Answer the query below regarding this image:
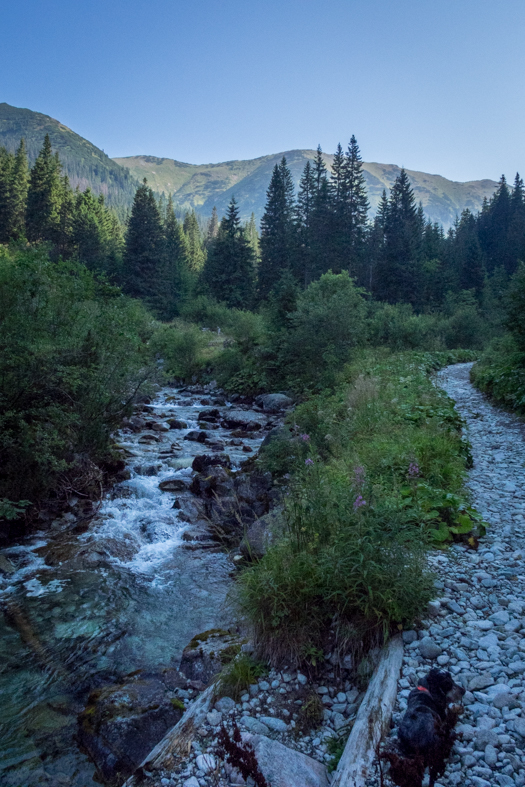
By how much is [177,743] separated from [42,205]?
60.5 m

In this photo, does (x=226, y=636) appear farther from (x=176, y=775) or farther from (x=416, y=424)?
(x=416, y=424)

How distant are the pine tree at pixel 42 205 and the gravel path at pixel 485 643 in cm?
5733

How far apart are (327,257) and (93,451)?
36.3m

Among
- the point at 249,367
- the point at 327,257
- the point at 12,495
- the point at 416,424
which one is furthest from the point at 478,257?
the point at 12,495

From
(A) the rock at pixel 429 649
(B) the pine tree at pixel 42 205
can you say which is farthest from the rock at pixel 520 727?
(B) the pine tree at pixel 42 205

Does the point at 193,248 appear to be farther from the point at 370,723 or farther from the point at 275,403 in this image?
the point at 370,723

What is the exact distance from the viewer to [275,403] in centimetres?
1922

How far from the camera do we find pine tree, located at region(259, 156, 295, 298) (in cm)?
4350

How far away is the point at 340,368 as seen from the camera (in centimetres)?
1777

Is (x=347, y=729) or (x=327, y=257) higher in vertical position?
(x=327, y=257)

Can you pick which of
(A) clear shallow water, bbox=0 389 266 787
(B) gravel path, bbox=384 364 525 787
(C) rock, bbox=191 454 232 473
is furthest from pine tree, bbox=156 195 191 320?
(B) gravel path, bbox=384 364 525 787

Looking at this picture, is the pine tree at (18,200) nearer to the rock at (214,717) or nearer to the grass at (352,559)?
the grass at (352,559)

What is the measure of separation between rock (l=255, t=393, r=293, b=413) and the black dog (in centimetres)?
1618

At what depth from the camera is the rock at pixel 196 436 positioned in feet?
47.0
